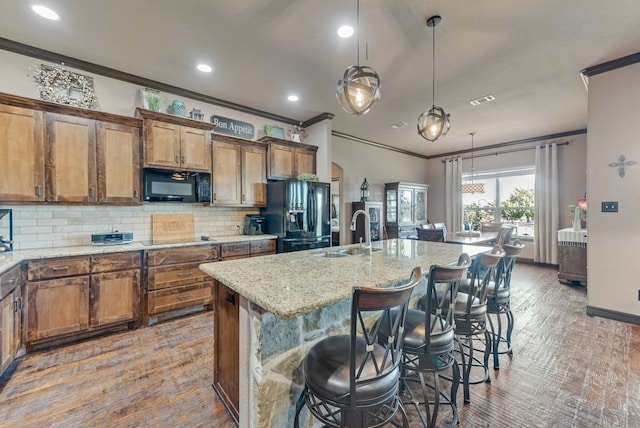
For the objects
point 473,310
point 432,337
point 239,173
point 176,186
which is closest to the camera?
point 432,337

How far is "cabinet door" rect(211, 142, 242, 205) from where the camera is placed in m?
3.94

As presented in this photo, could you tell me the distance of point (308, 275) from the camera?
5.45 ft

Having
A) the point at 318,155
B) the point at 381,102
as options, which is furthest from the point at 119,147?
the point at 381,102

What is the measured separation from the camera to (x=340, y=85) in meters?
2.25

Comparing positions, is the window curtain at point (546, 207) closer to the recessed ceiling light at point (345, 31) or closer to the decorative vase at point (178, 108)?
the recessed ceiling light at point (345, 31)

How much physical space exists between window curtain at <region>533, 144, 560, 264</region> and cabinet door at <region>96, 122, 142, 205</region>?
25.6 ft

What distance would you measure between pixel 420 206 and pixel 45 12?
742 cm

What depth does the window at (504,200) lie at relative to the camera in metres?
6.83

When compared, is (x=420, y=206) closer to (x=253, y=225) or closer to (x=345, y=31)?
(x=253, y=225)

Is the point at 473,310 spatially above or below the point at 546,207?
below

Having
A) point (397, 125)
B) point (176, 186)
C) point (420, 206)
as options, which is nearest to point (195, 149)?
point (176, 186)

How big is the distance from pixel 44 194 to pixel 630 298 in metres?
6.40

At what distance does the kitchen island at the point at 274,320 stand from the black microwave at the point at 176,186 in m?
2.08

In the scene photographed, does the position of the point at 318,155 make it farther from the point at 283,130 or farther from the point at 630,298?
the point at 630,298
